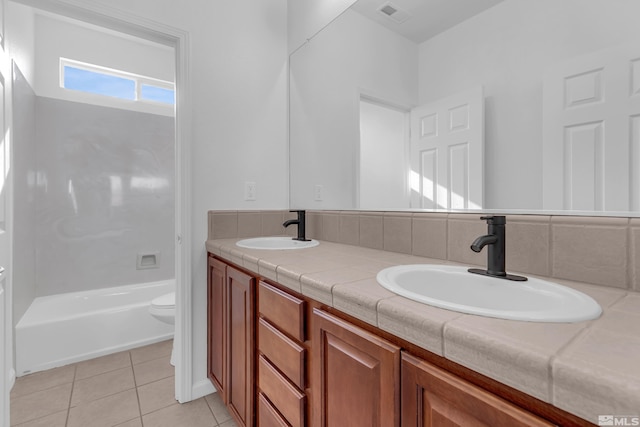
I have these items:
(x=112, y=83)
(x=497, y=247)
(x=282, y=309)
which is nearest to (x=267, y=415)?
(x=282, y=309)

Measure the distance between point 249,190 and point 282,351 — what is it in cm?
111

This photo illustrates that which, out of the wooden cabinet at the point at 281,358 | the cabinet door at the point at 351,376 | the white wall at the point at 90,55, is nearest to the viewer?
the cabinet door at the point at 351,376

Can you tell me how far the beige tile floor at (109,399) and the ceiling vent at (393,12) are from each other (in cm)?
206

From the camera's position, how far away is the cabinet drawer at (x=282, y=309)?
0.86 meters

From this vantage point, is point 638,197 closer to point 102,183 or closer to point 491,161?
point 491,161

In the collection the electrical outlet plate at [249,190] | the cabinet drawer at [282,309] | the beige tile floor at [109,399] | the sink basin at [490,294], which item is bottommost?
the beige tile floor at [109,399]

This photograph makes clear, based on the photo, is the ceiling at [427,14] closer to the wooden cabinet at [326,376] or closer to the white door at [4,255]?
the wooden cabinet at [326,376]

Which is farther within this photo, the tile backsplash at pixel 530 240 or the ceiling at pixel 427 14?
the ceiling at pixel 427 14

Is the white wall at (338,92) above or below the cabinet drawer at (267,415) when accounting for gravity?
above

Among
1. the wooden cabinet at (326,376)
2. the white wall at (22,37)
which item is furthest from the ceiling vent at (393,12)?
the white wall at (22,37)

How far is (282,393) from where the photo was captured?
95 centimetres

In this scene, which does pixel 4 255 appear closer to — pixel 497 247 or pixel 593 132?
pixel 497 247

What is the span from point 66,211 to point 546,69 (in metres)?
3.46

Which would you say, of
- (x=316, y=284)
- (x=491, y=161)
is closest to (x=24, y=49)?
(x=316, y=284)
